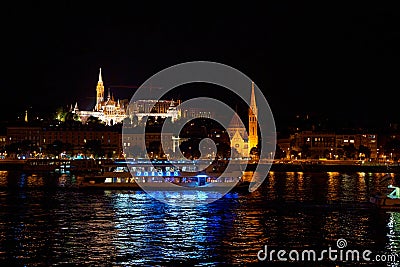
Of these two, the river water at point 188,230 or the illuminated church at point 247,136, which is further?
the illuminated church at point 247,136

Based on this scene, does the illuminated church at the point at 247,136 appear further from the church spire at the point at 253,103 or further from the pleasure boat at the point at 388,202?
the pleasure boat at the point at 388,202

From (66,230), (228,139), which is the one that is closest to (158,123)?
(228,139)

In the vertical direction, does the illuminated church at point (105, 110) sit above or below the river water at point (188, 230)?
above

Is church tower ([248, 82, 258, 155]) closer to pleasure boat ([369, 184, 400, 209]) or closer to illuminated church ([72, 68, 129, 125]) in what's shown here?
illuminated church ([72, 68, 129, 125])

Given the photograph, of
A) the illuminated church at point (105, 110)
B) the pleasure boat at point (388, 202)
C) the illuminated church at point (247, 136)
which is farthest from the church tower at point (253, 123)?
the pleasure boat at point (388, 202)

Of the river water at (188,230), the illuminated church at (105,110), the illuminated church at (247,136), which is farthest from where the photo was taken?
the illuminated church at (105,110)

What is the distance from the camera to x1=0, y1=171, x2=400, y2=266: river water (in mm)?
13468

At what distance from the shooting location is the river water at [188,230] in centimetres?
1347

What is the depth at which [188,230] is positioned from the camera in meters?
16.8

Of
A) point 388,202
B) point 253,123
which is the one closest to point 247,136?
point 253,123

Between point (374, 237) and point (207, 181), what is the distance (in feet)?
53.1

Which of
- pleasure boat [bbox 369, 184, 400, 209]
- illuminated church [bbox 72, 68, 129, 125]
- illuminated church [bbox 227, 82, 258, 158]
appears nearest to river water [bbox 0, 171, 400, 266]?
pleasure boat [bbox 369, 184, 400, 209]

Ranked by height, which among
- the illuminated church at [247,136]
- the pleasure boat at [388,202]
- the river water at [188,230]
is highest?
the illuminated church at [247,136]

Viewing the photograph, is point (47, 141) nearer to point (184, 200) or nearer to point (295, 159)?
point (295, 159)
